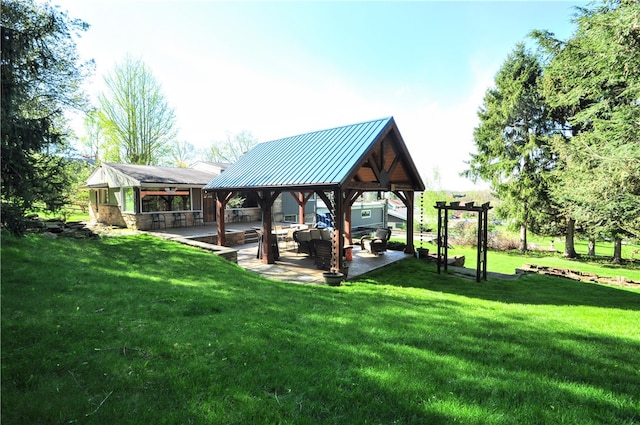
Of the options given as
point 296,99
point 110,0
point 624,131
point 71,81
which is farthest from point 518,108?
point 71,81

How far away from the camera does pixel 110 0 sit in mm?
7297

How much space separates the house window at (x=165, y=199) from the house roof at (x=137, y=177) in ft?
2.46

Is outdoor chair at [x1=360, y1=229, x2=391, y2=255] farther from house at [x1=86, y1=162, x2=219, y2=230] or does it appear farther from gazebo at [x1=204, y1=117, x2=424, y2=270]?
house at [x1=86, y1=162, x2=219, y2=230]

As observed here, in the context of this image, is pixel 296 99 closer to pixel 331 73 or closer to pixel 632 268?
pixel 331 73

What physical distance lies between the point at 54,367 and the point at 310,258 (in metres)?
9.07

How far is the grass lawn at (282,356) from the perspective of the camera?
2479mm

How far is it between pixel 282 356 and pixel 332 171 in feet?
20.3

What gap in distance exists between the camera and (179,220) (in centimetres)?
1817

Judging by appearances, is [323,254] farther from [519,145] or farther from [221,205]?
[519,145]

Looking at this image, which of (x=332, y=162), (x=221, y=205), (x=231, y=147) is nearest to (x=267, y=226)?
(x=221, y=205)

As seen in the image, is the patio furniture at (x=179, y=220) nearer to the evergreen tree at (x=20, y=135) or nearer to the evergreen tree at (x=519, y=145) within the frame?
the evergreen tree at (x=20, y=135)

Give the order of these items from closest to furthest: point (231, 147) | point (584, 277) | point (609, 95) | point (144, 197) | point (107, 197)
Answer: point (609, 95)
point (584, 277)
point (144, 197)
point (107, 197)
point (231, 147)

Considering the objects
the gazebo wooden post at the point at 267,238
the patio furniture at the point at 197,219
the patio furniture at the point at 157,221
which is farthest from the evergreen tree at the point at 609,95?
the patio furniture at the point at 157,221

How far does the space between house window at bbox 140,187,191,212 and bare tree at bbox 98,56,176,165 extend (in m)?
13.0
